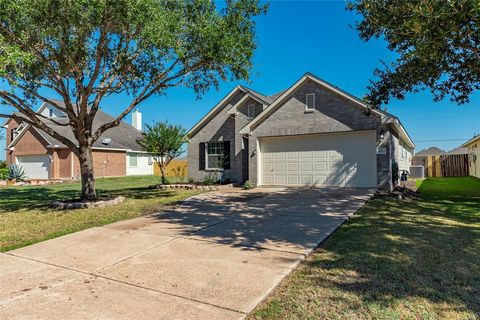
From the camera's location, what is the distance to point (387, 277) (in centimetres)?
373

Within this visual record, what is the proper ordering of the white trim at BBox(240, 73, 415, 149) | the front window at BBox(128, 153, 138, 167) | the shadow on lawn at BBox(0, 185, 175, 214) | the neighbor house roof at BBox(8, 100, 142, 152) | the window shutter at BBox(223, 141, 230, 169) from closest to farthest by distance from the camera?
the shadow on lawn at BBox(0, 185, 175, 214) → the white trim at BBox(240, 73, 415, 149) → the window shutter at BBox(223, 141, 230, 169) → the neighbor house roof at BBox(8, 100, 142, 152) → the front window at BBox(128, 153, 138, 167)

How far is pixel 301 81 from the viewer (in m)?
13.8

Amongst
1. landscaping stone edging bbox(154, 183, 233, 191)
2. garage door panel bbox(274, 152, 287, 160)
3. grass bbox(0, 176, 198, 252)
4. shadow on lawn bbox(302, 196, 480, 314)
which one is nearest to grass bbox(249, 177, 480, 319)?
shadow on lawn bbox(302, 196, 480, 314)

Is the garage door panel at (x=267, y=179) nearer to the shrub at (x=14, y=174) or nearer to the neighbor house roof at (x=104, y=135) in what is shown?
the neighbor house roof at (x=104, y=135)

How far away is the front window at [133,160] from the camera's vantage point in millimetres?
30766

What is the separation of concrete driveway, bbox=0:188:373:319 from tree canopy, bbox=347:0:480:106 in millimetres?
3920

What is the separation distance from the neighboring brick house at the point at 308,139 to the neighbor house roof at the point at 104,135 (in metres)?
12.4

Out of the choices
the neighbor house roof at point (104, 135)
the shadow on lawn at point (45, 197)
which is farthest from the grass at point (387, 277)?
the neighbor house roof at point (104, 135)

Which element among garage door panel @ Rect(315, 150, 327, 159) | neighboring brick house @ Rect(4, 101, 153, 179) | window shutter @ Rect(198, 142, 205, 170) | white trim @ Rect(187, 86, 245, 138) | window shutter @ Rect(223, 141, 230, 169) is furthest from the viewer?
neighboring brick house @ Rect(4, 101, 153, 179)

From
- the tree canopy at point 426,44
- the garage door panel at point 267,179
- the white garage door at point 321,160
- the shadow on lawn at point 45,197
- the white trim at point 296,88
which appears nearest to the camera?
the tree canopy at point 426,44

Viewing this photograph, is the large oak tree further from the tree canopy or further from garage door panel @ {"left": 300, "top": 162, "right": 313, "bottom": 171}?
garage door panel @ {"left": 300, "top": 162, "right": 313, "bottom": 171}

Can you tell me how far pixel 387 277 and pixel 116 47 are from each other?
1004 centimetres

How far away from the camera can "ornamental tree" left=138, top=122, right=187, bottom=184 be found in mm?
15703

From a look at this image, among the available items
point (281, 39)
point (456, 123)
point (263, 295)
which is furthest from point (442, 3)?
point (456, 123)
